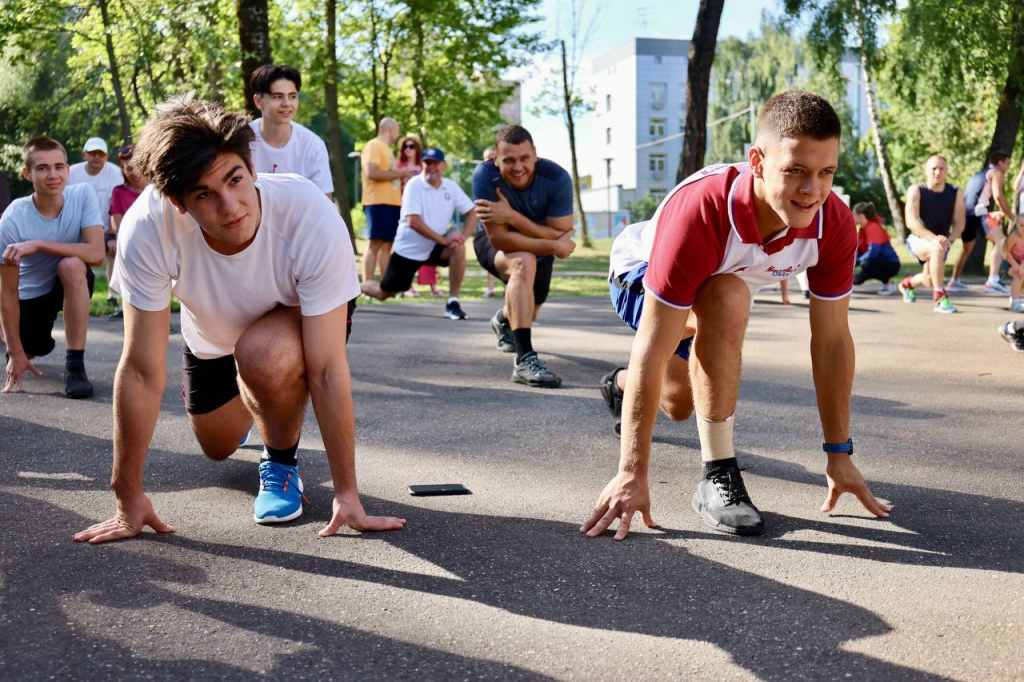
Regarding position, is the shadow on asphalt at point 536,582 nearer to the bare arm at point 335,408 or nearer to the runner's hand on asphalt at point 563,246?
the bare arm at point 335,408

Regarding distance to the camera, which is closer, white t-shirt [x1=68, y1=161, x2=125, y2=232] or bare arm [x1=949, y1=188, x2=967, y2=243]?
white t-shirt [x1=68, y1=161, x2=125, y2=232]

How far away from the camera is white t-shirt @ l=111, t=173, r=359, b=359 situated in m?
3.67

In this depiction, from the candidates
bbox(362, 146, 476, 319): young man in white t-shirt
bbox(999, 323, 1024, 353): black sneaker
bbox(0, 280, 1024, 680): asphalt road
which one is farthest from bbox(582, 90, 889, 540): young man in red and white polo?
bbox(362, 146, 476, 319): young man in white t-shirt

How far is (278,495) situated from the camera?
4082mm

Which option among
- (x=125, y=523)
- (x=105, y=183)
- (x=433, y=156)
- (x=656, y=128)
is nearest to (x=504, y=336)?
(x=433, y=156)

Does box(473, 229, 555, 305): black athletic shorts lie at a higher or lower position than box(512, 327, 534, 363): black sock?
higher

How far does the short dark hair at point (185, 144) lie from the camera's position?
342 centimetres

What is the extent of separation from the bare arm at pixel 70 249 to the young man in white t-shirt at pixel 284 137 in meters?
1.20

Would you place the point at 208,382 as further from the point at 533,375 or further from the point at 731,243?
the point at 533,375

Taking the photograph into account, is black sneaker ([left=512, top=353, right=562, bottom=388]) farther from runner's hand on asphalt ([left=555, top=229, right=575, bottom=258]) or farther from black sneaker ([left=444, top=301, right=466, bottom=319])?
black sneaker ([left=444, top=301, right=466, bottom=319])

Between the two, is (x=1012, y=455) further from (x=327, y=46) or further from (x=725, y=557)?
(x=327, y=46)

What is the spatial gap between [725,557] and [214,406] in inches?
86.7

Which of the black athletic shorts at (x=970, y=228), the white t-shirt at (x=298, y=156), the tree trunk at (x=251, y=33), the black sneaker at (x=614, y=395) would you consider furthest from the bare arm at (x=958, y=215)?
the black sneaker at (x=614, y=395)

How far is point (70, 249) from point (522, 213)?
10.1ft
